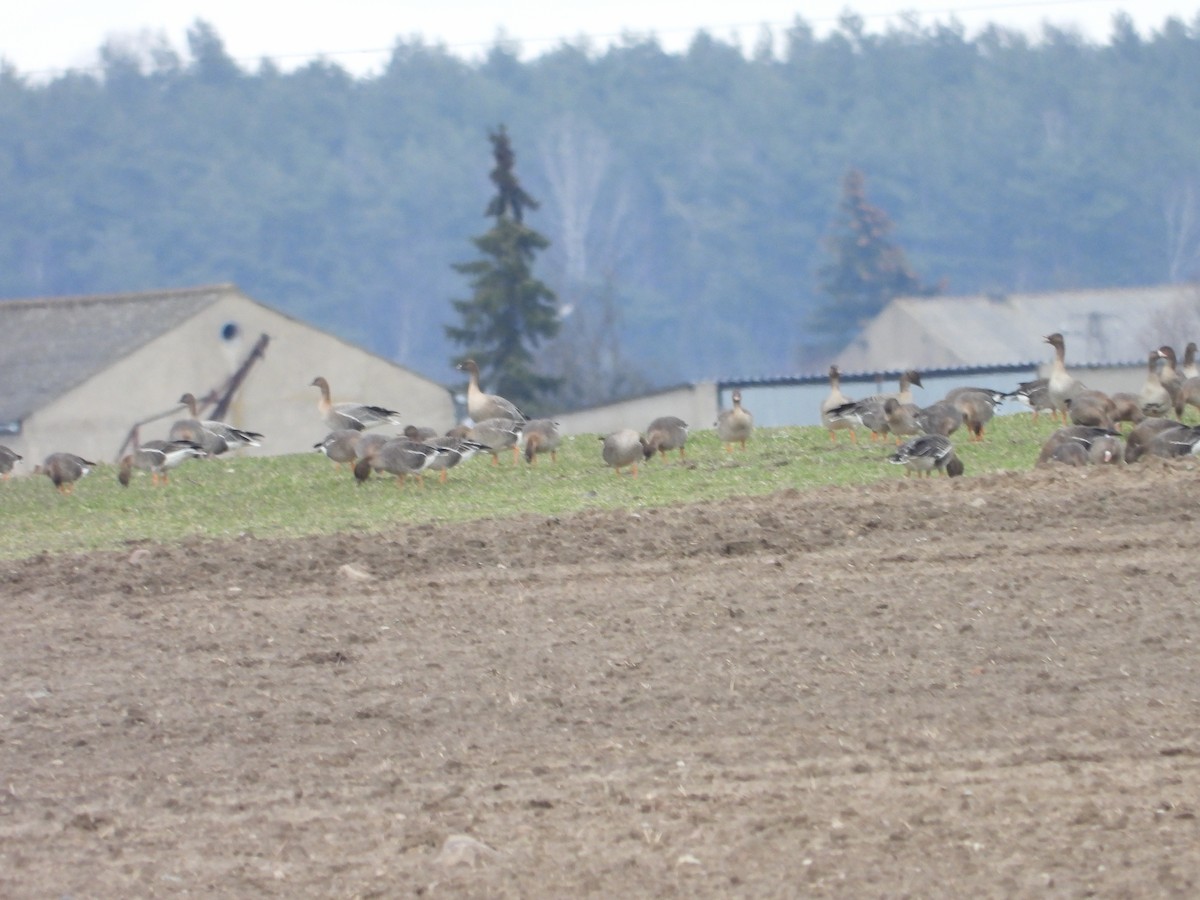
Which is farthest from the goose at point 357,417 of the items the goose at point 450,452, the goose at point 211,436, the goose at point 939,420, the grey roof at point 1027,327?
the grey roof at point 1027,327

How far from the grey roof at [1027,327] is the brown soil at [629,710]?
5559 cm

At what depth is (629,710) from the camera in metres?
10.1

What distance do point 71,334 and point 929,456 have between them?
29.1 metres

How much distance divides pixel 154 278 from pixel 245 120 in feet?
103

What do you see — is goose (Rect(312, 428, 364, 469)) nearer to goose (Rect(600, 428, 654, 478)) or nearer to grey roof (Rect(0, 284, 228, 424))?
goose (Rect(600, 428, 654, 478))

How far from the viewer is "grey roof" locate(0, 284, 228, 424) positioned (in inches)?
1566

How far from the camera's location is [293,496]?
20.0 meters

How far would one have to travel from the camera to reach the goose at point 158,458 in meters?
21.8

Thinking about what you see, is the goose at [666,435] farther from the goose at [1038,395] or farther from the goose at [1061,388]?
the goose at [1061,388]

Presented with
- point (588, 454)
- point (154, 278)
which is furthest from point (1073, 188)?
point (588, 454)

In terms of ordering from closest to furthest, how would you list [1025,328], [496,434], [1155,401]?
[496,434], [1155,401], [1025,328]

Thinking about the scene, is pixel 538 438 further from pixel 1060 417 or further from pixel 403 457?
pixel 1060 417

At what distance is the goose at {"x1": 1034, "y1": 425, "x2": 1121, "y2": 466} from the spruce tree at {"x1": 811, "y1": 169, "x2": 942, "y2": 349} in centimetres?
7947

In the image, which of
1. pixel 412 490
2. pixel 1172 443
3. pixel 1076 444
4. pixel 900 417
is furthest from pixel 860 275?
pixel 1076 444
